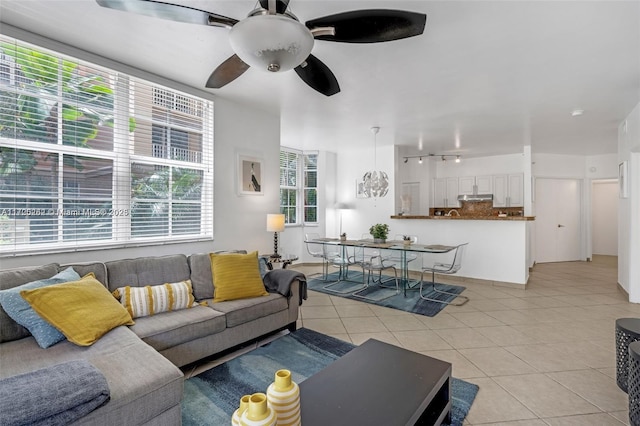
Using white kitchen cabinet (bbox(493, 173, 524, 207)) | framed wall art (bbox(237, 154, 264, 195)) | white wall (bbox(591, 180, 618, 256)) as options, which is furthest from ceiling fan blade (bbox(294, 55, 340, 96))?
white wall (bbox(591, 180, 618, 256))

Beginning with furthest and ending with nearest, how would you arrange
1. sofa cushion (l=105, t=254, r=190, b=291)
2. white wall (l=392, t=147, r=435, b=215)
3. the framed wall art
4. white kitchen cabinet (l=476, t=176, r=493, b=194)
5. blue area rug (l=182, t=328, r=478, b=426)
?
1. white wall (l=392, t=147, r=435, b=215)
2. white kitchen cabinet (l=476, t=176, r=493, b=194)
3. the framed wall art
4. sofa cushion (l=105, t=254, r=190, b=291)
5. blue area rug (l=182, t=328, r=478, b=426)

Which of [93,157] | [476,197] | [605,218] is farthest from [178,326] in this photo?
[605,218]

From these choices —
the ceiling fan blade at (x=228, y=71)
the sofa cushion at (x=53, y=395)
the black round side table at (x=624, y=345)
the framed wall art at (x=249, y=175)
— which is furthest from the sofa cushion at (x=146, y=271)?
the black round side table at (x=624, y=345)

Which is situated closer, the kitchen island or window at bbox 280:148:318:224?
the kitchen island

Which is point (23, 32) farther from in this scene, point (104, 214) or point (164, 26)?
point (104, 214)

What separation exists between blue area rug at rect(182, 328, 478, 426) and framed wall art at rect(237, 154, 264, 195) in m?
1.94

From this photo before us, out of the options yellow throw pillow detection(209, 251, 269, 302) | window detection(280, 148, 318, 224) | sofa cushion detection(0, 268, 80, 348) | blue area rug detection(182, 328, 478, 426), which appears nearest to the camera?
sofa cushion detection(0, 268, 80, 348)

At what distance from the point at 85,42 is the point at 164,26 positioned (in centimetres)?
83

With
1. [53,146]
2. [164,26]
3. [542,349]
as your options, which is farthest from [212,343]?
[542,349]

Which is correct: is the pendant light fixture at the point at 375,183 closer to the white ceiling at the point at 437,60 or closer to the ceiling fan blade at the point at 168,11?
the white ceiling at the point at 437,60

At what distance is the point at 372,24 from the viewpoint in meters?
1.64

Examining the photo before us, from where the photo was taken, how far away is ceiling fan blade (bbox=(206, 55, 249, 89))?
84.0 inches

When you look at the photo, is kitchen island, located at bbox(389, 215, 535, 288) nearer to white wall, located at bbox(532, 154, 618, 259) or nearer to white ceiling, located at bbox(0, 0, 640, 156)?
white ceiling, located at bbox(0, 0, 640, 156)

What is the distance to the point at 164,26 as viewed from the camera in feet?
7.55
